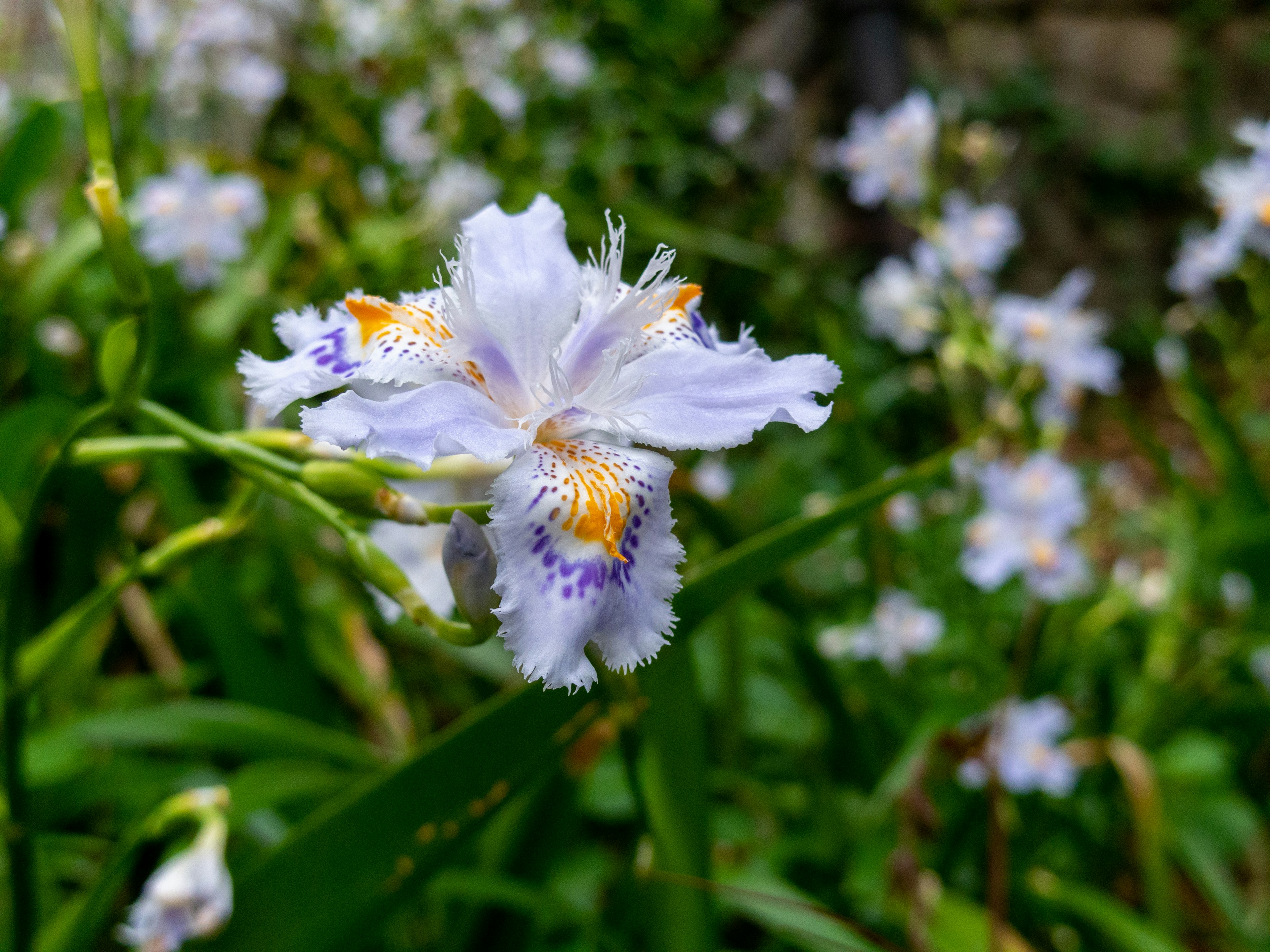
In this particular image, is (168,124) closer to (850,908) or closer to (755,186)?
(755,186)

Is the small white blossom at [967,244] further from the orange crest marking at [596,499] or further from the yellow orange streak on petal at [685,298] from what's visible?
the orange crest marking at [596,499]

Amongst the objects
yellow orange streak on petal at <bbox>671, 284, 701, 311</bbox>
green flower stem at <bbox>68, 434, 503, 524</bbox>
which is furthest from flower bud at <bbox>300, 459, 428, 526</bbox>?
yellow orange streak on petal at <bbox>671, 284, 701, 311</bbox>

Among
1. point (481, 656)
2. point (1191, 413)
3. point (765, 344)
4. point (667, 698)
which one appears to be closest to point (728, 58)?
point (765, 344)

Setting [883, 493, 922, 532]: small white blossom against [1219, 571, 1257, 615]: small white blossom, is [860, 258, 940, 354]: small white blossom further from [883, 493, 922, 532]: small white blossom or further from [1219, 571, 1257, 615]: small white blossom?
[1219, 571, 1257, 615]: small white blossom

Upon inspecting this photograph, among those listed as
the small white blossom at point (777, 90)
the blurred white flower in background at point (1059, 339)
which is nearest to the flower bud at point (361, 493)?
the blurred white flower in background at point (1059, 339)

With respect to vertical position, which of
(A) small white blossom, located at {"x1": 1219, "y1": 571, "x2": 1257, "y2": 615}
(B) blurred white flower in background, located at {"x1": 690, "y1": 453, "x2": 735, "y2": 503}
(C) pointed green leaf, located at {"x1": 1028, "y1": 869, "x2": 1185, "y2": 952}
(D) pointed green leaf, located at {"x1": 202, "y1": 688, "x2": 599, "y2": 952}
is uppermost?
(B) blurred white flower in background, located at {"x1": 690, "y1": 453, "x2": 735, "y2": 503}
